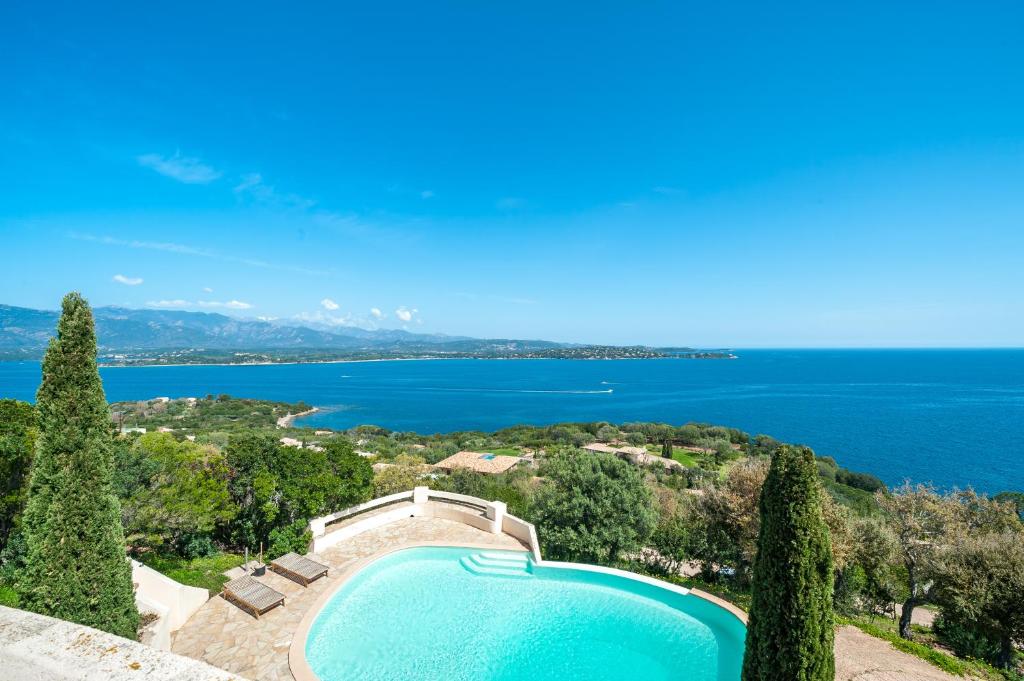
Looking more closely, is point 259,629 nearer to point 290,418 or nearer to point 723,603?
point 723,603

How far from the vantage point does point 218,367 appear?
556 feet

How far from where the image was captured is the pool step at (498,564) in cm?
1183

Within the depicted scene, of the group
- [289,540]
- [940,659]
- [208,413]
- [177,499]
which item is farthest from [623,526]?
[208,413]

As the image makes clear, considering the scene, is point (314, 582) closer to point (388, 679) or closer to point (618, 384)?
point (388, 679)

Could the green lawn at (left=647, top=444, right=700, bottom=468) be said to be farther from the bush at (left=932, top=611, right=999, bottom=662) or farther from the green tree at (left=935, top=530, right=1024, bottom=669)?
the green tree at (left=935, top=530, right=1024, bottom=669)

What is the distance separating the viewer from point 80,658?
7.72 feet

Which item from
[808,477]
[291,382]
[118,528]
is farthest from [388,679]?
[291,382]

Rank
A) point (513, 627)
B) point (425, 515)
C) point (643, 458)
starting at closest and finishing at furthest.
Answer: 1. point (513, 627)
2. point (425, 515)
3. point (643, 458)

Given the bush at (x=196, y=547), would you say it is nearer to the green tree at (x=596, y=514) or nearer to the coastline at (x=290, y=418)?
the green tree at (x=596, y=514)

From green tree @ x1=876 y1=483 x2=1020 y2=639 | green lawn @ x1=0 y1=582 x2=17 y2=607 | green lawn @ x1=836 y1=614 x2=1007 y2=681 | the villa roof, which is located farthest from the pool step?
the villa roof

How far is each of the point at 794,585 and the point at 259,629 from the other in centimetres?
922

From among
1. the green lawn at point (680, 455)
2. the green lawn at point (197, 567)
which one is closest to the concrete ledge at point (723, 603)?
the green lawn at point (197, 567)

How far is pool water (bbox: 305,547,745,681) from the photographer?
8422mm

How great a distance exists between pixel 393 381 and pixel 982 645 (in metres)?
123
